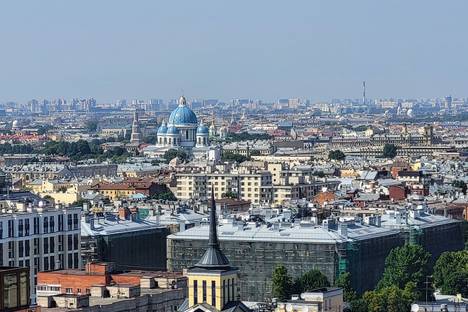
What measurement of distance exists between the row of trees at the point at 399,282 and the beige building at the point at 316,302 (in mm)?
4825

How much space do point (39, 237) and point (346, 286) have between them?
392 inches

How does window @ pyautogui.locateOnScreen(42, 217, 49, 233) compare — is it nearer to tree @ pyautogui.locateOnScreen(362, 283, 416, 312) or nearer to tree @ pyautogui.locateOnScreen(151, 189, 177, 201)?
tree @ pyautogui.locateOnScreen(362, 283, 416, 312)

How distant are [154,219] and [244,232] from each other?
8.35 m

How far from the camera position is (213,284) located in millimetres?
33125

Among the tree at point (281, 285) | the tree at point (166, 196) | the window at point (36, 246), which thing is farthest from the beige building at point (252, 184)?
the window at point (36, 246)

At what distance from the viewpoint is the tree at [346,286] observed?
4969 centimetres

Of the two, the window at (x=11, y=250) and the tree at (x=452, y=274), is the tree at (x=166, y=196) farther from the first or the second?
the window at (x=11, y=250)

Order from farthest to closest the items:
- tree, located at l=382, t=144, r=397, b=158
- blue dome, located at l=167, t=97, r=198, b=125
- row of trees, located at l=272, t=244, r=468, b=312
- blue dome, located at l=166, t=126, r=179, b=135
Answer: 1. blue dome, located at l=167, t=97, r=198, b=125
2. blue dome, located at l=166, t=126, r=179, b=135
3. tree, located at l=382, t=144, r=397, b=158
4. row of trees, located at l=272, t=244, r=468, b=312

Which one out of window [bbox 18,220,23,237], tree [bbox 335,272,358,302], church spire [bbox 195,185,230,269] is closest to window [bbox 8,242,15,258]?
window [bbox 18,220,23,237]

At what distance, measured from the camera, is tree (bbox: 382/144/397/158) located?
162 m

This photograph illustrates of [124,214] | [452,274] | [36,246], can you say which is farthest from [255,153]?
[36,246]

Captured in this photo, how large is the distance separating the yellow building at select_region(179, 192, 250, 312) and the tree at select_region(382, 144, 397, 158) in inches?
5078

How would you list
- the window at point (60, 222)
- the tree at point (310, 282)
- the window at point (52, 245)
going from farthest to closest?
the window at point (60, 222) < the window at point (52, 245) < the tree at point (310, 282)

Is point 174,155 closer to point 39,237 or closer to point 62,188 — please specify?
point 62,188
